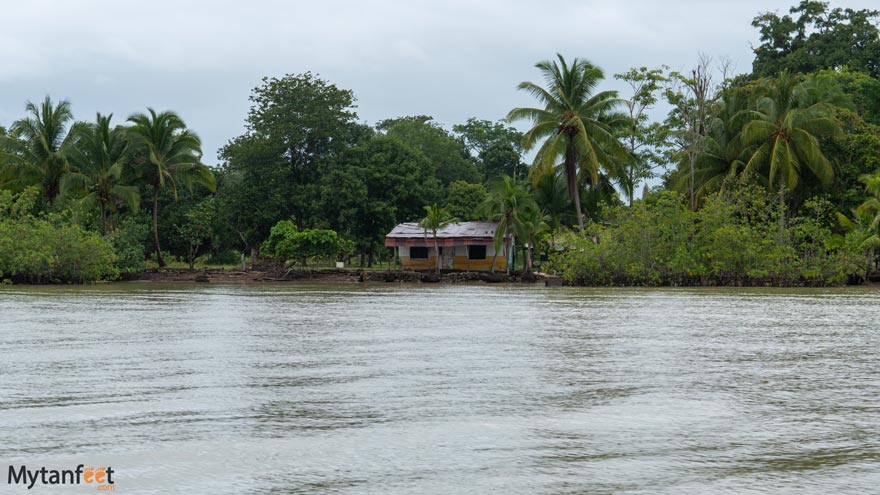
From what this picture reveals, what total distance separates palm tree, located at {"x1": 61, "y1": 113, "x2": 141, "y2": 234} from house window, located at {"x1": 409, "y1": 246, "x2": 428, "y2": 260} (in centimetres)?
1332

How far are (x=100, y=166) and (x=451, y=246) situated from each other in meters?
16.9

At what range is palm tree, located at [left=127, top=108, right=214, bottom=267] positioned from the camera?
41.8m

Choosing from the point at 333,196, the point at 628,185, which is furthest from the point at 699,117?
the point at 333,196

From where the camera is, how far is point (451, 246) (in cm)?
4625

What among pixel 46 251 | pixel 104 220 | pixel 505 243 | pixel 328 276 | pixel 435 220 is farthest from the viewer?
pixel 505 243

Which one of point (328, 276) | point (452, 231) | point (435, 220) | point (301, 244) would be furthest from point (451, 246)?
point (301, 244)

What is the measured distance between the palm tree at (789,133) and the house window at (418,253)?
685 inches

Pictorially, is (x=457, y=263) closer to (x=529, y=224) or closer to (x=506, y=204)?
(x=506, y=204)

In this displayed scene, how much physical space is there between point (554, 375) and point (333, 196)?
36.2 m

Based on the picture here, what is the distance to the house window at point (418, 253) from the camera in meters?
46.1

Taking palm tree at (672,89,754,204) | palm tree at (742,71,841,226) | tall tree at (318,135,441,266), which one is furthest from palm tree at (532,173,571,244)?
palm tree at (742,71,841,226)

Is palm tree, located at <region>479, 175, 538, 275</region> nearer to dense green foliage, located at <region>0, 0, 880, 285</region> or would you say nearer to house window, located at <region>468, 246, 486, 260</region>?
dense green foliage, located at <region>0, 0, 880, 285</region>

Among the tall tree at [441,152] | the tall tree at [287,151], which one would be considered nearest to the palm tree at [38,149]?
the tall tree at [287,151]

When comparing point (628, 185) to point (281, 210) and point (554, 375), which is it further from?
point (554, 375)
